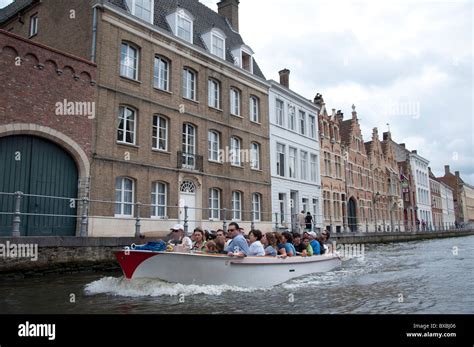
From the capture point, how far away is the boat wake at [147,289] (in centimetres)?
809

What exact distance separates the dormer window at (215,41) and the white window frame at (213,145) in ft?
13.6

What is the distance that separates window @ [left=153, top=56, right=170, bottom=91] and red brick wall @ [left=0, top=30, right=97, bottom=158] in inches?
130

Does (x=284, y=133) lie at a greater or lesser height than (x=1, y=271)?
greater

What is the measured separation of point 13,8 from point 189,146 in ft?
40.8

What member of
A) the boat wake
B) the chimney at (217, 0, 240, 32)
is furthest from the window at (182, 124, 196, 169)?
the boat wake

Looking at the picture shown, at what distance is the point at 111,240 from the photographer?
1233cm

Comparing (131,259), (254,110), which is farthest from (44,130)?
(254,110)

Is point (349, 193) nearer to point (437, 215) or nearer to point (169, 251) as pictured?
point (169, 251)

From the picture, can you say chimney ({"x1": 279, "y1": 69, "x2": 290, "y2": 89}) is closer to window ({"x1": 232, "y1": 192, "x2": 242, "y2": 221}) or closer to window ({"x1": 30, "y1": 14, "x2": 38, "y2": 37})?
window ({"x1": 232, "y1": 192, "x2": 242, "y2": 221})

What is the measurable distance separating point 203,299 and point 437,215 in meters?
64.4

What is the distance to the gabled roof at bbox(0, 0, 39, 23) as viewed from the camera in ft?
65.4

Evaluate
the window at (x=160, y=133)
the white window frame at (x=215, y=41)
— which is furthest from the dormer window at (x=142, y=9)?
the window at (x=160, y=133)
